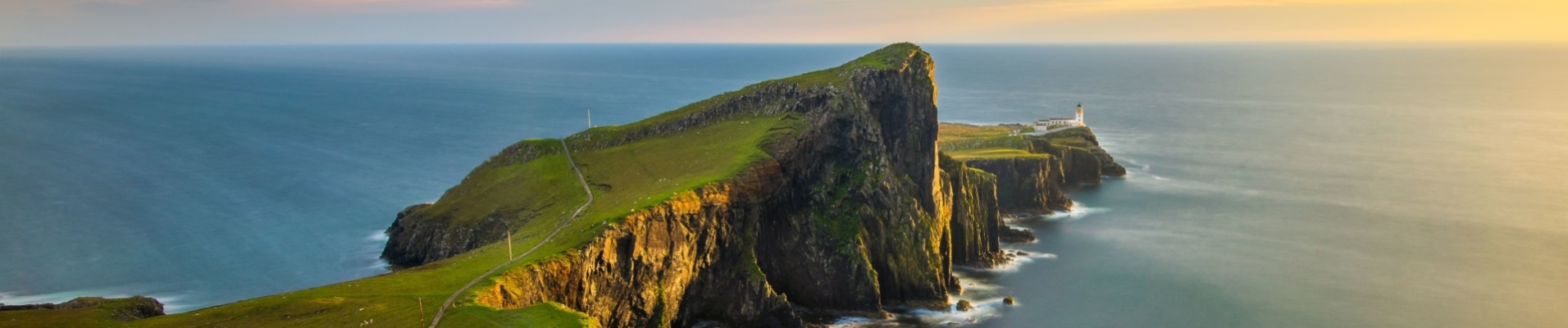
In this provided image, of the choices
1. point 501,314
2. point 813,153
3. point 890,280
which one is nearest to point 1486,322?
point 890,280

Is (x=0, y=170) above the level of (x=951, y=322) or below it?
above

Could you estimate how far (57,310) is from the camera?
5544 cm

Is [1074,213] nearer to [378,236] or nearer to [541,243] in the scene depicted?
[541,243]

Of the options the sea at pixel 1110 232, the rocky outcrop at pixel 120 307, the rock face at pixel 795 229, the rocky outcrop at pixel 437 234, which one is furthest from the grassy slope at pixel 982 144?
the rocky outcrop at pixel 120 307

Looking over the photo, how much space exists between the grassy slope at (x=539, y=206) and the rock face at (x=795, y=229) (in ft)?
4.64

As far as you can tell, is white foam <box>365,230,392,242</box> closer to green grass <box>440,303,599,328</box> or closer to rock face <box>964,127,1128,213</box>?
green grass <box>440,303,599,328</box>

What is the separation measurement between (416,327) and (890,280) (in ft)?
140

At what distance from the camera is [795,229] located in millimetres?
84125

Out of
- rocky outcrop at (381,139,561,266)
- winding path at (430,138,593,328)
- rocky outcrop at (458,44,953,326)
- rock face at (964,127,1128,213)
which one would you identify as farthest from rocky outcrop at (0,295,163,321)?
rock face at (964,127,1128,213)

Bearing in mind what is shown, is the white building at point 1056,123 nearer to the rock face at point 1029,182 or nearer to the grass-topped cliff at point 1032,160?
the grass-topped cliff at point 1032,160

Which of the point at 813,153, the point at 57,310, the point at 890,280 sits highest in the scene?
the point at 813,153

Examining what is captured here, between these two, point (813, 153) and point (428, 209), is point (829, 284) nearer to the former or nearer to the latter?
point (813, 153)

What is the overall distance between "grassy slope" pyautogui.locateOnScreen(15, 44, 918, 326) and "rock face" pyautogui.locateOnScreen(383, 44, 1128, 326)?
4.64 feet

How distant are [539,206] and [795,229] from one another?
2203 cm
